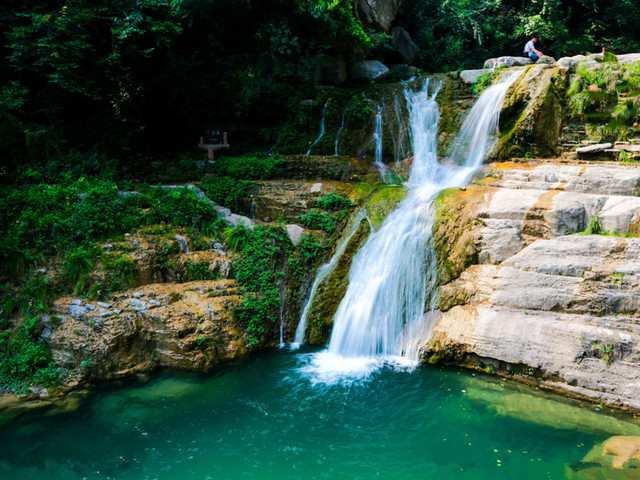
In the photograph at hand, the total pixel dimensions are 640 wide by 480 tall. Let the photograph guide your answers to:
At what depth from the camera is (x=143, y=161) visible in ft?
38.6

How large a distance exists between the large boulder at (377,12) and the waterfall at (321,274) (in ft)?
30.5

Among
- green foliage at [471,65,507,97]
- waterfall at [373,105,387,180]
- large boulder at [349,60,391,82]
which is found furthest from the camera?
large boulder at [349,60,391,82]

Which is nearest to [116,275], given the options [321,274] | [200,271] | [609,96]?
[200,271]

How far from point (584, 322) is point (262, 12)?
1195 cm

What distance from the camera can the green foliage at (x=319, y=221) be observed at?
28.2 feet

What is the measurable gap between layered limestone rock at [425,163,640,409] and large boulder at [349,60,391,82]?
7.66m

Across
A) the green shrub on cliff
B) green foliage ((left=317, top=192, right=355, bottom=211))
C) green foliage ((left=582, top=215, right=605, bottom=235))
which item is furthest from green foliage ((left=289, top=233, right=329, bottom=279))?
the green shrub on cliff

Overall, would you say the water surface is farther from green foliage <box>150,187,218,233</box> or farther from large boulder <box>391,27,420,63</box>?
large boulder <box>391,27,420,63</box>

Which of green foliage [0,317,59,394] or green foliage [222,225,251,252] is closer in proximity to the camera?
green foliage [0,317,59,394]

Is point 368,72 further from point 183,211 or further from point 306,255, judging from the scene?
point 183,211

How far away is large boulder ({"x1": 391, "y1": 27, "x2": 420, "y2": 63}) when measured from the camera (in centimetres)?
1680

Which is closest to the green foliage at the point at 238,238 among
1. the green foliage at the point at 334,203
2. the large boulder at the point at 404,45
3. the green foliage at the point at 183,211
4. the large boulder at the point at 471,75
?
the green foliage at the point at 183,211

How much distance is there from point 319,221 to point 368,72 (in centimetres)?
792

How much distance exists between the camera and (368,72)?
46.4 feet
